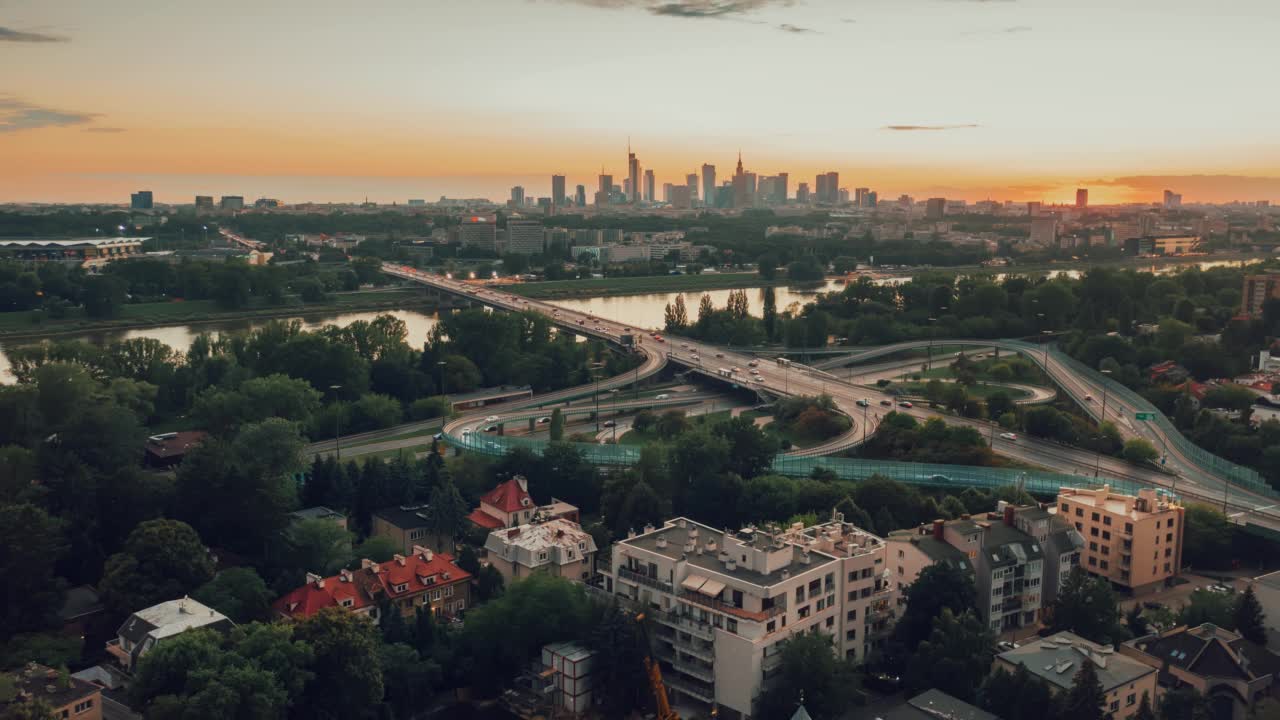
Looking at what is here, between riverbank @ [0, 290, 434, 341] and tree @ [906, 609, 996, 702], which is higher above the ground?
riverbank @ [0, 290, 434, 341]

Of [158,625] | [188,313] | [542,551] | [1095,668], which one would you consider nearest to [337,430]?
[542,551]

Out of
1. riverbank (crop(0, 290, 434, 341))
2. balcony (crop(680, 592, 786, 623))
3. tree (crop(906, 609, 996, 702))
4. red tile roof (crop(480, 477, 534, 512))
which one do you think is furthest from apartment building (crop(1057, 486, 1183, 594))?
riverbank (crop(0, 290, 434, 341))

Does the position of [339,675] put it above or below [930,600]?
below

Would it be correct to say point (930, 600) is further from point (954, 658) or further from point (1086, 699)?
point (1086, 699)

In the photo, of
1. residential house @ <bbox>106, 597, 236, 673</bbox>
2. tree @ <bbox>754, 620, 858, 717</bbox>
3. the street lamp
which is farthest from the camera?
the street lamp

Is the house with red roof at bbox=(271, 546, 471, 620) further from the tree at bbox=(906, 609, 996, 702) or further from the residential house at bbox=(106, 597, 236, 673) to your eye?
the tree at bbox=(906, 609, 996, 702)

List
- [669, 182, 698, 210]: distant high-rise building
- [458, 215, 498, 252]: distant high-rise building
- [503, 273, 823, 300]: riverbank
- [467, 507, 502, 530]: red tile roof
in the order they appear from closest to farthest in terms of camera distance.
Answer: [467, 507, 502, 530]: red tile roof → [503, 273, 823, 300]: riverbank → [458, 215, 498, 252]: distant high-rise building → [669, 182, 698, 210]: distant high-rise building
